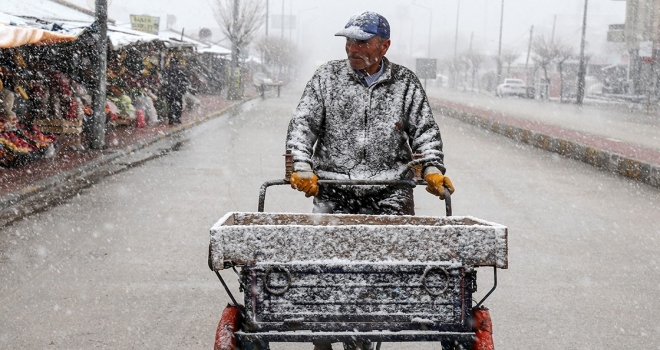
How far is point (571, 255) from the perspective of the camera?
726cm

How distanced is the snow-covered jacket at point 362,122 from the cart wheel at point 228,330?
0.86 meters

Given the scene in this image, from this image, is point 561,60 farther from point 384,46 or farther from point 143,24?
point 384,46

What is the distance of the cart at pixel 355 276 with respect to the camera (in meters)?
2.63

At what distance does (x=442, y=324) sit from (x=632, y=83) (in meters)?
51.0

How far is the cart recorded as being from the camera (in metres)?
2.63

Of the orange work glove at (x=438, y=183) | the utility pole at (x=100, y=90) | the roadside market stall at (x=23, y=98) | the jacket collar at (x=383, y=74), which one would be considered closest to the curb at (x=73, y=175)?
the utility pole at (x=100, y=90)

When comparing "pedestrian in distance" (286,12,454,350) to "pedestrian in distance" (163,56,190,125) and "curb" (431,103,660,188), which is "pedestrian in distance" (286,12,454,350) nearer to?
"curb" (431,103,660,188)

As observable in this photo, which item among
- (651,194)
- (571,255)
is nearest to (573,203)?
(651,194)

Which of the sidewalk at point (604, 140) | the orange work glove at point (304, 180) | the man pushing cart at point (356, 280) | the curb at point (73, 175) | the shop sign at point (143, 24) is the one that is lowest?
the curb at point (73, 175)

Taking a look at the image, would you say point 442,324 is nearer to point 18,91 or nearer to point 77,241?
point 77,241

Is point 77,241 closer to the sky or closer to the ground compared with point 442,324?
closer to the ground

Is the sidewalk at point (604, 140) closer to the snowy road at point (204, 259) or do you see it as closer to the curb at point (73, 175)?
the snowy road at point (204, 259)

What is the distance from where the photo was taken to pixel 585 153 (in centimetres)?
1605

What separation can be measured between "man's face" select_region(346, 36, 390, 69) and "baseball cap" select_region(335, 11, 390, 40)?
4 centimetres
